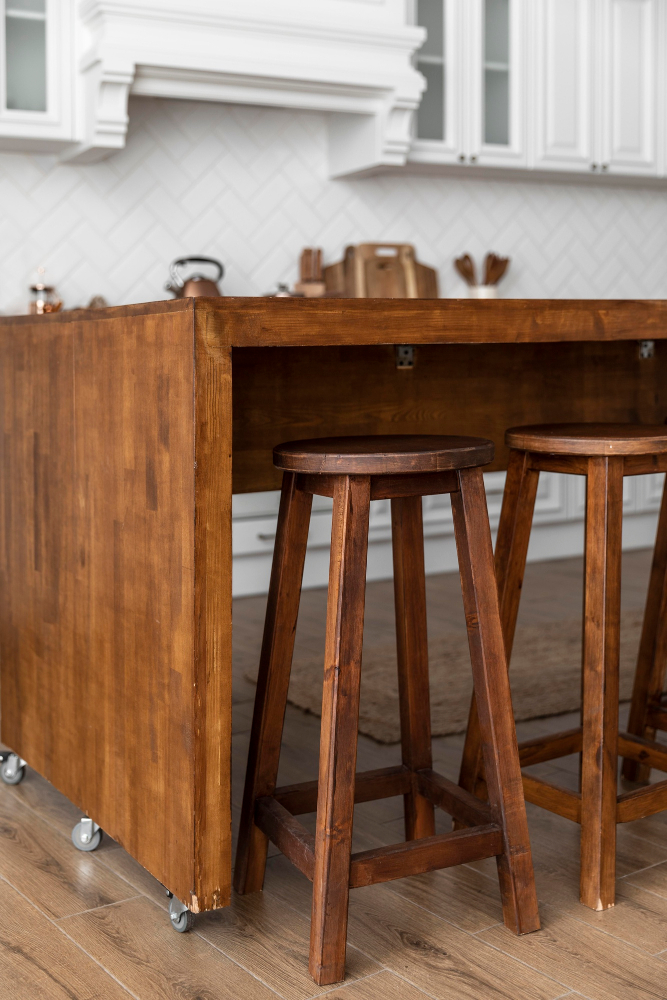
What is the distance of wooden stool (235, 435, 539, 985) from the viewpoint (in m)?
1.45

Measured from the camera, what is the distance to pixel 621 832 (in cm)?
195

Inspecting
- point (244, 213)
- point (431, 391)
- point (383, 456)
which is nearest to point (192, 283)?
point (244, 213)

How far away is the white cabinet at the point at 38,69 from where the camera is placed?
3.38 meters

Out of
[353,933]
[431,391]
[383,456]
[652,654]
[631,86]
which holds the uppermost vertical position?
[631,86]

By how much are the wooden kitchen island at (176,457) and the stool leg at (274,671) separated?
6.8 inches

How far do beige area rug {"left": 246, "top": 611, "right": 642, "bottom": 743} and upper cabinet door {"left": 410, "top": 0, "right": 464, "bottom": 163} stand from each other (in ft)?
6.06

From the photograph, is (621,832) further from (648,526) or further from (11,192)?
(648,526)

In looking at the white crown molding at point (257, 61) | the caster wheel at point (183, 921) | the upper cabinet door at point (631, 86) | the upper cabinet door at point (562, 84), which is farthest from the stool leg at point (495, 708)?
the upper cabinet door at point (631, 86)

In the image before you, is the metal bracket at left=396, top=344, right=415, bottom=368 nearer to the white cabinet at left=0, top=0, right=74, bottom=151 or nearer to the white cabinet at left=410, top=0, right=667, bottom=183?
the white cabinet at left=0, top=0, right=74, bottom=151

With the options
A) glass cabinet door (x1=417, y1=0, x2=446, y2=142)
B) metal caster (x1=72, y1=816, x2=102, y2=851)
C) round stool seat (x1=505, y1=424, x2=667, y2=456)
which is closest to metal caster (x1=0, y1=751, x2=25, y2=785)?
metal caster (x1=72, y1=816, x2=102, y2=851)

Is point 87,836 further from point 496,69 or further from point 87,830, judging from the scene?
point 496,69

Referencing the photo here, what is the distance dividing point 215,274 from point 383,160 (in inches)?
28.9

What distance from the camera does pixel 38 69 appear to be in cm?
344

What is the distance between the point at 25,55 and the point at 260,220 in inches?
40.4
